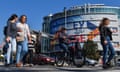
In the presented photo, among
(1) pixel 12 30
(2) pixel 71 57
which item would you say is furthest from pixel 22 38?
(2) pixel 71 57

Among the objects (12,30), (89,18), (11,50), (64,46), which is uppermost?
(89,18)

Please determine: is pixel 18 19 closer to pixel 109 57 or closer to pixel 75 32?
pixel 109 57

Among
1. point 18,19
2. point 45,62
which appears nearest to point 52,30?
point 45,62

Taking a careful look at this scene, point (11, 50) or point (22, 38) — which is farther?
point (11, 50)

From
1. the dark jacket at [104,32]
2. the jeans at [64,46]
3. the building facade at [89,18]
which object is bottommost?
the jeans at [64,46]

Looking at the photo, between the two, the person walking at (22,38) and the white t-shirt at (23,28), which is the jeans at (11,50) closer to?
the person walking at (22,38)

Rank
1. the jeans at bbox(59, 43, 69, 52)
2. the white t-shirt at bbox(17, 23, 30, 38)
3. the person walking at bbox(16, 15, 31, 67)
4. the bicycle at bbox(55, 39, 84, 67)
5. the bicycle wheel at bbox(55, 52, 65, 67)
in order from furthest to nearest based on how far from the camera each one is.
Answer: the bicycle wheel at bbox(55, 52, 65, 67) < the bicycle at bbox(55, 39, 84, 67) < the jeans at bbox(59, 43, 69, 52) < the white t-shirt at bbox(17, 23, 30, 38) < the person walking at bbox(16, 15, 31, 67)

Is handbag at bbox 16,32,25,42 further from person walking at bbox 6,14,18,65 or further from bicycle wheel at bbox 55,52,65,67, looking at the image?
bicycle wheel at bbox 55,52,65,67

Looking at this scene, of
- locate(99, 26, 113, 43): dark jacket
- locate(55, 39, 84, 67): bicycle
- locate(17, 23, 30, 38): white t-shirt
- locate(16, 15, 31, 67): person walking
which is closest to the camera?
locate(99, 26, 113, 43): dark jacket

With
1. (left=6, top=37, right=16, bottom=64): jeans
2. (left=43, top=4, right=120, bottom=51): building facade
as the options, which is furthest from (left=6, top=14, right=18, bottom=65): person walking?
(left=43, top=4, right=120, bottom=51): building facade

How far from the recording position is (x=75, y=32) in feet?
439

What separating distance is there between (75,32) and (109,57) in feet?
402

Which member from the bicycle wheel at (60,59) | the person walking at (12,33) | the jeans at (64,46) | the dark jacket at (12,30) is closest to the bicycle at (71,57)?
the bicycle wheel at (60,59)

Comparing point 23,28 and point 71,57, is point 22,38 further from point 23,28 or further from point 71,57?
point 71,57
